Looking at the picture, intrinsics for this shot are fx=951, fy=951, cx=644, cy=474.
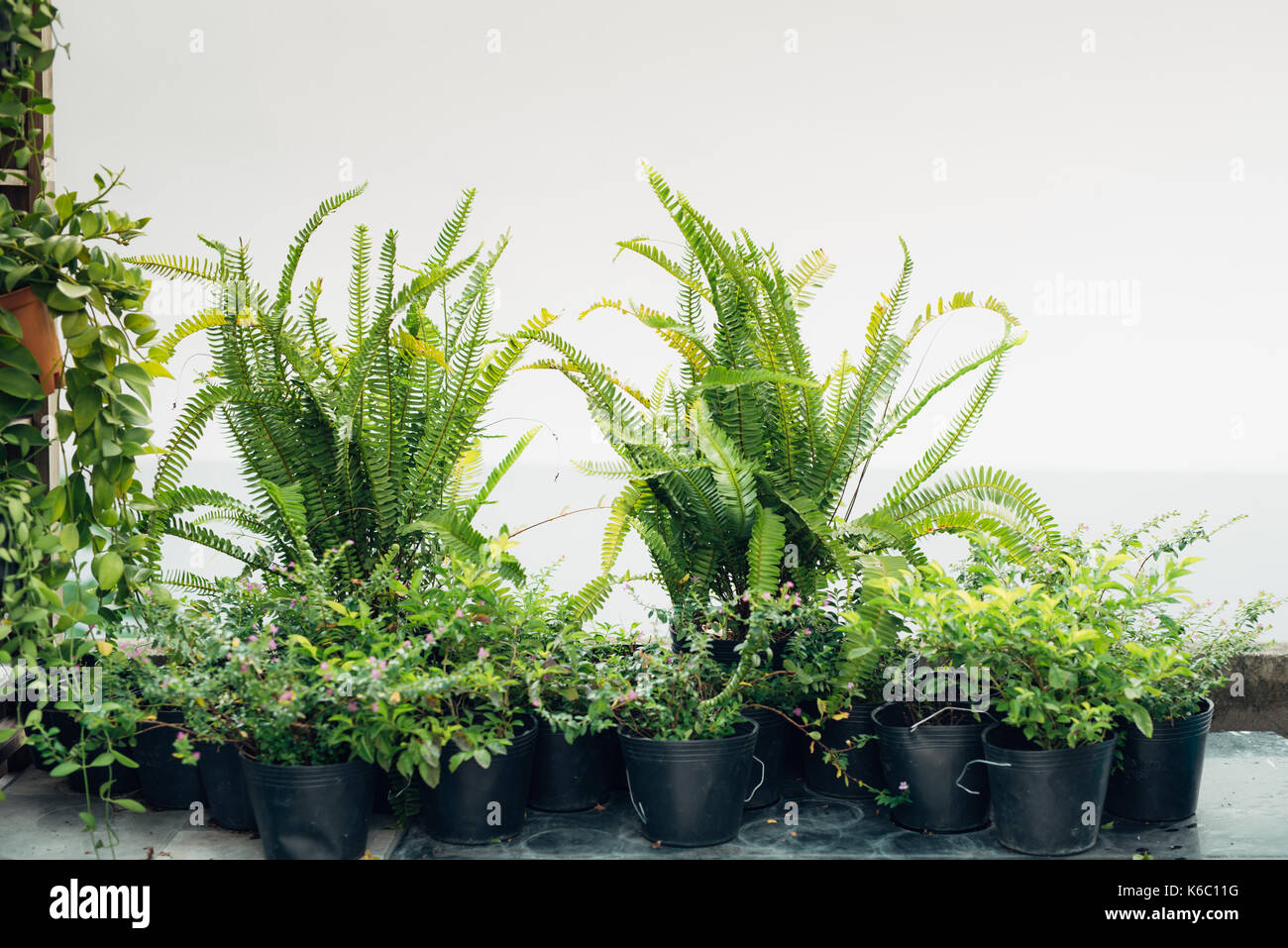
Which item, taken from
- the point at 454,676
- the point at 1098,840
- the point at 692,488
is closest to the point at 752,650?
the point at 692,488

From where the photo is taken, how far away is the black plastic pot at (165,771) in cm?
242

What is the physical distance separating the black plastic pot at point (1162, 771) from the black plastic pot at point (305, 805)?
180 centimetres

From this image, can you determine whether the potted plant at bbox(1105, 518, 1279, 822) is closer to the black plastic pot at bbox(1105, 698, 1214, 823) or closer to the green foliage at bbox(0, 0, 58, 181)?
the black plastic pot at bbox(1105, 698, 1214, 823)

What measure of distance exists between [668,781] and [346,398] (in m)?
1.29

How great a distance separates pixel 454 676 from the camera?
2.01m

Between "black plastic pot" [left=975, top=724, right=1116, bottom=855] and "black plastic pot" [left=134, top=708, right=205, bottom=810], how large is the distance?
Result: 196 cm

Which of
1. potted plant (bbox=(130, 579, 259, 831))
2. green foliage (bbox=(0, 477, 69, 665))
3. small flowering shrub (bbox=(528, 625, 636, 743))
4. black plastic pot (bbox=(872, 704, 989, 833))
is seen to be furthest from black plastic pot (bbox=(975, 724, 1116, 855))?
green foliage (bbox=(0, 477, 69, 665))

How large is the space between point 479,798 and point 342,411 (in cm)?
107

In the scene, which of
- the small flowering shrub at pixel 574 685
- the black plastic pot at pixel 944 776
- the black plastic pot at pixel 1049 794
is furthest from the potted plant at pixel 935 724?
the small flowering shrub at pixel 574 685

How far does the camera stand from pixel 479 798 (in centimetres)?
220

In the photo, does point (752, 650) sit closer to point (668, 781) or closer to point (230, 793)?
point (668, 781)

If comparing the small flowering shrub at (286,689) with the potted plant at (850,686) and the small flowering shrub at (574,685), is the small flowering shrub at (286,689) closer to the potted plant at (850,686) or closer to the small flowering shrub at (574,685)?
the small flowering shrub at (574,685)

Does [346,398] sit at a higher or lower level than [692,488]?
higher

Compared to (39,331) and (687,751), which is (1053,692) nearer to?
(687,751)
